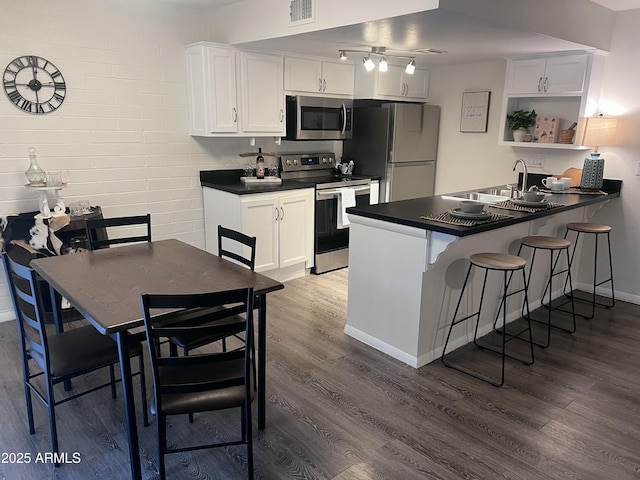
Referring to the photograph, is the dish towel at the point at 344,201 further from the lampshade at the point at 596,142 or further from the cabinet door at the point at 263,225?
the lampshade at the point at 596,142

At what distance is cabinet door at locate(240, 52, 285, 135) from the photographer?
416cm

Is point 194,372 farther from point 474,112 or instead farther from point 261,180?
point 474,112

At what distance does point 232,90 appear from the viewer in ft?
13.4

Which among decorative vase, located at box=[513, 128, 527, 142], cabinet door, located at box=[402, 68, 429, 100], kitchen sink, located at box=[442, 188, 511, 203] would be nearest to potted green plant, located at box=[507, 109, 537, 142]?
decorative vase, located at box=[513, 128, 527, 142]

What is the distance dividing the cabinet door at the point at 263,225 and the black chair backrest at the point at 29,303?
2082mm

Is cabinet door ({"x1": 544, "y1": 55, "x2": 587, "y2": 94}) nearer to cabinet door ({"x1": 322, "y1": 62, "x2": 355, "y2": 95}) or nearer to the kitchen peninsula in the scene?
the kitchen peninsula

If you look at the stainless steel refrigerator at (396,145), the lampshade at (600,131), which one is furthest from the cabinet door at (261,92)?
the lampshade at (600,131)

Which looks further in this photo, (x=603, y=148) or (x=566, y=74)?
(x=603, y=148)

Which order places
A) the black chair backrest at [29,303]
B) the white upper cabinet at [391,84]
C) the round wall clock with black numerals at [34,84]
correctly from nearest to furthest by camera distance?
the black chair backrest at [29,303], the round wall clock with black numerals at [34,84], the white upper cabinet at [391,84]

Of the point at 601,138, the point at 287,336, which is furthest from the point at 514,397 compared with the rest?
the point at 601,138

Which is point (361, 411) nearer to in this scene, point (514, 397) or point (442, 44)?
point (514, 397)

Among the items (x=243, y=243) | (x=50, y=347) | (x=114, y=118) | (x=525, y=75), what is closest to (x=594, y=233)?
(x=525, y=75)

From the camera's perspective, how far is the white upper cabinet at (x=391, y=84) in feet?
15.8

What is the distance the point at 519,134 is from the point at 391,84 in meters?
1.42
